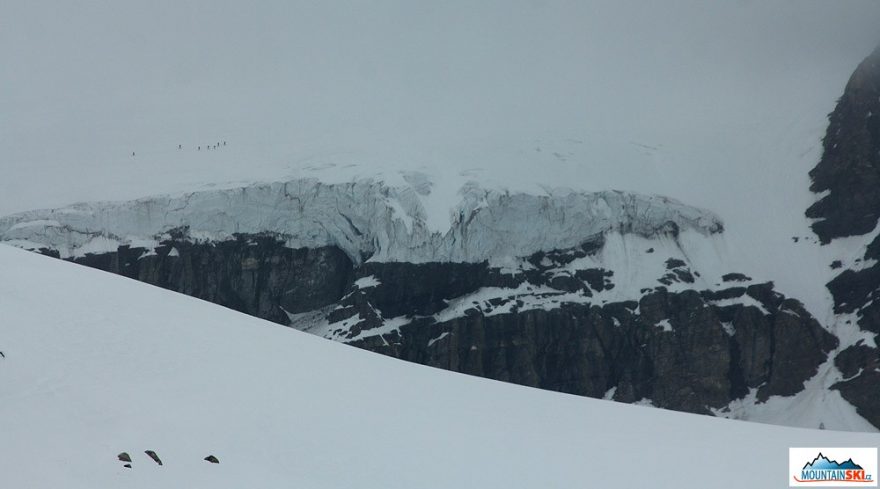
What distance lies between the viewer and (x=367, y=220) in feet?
355

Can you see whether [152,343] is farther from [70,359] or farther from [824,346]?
[824,346]

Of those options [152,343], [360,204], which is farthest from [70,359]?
[360,204]

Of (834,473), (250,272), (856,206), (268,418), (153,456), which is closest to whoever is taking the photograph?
(153,456)

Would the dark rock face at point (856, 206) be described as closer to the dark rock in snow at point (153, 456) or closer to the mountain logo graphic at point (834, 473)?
the mountain logo graphic at point (834, 473)

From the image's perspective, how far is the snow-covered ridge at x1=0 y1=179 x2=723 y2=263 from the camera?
106 meters

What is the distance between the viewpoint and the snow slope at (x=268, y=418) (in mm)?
17703

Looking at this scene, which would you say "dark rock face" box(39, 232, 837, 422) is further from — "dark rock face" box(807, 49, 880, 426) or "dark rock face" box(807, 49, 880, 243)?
"dark rock face" box(807, 49, 880, 243)

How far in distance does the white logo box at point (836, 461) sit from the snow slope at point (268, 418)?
282mm

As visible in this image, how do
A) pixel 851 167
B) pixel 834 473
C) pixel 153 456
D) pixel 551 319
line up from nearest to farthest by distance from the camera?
1. pixel 153 456
2. pixel 834 473
3. pixel 551 319
4. pixel 851 167

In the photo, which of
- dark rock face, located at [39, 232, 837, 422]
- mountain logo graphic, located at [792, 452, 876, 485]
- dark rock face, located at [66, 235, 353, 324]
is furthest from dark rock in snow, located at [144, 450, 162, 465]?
dark rock face, located at [66, 235, 353, 324]

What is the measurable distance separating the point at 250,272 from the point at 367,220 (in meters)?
19.4

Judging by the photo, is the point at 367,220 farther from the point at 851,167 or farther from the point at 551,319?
the point at 851,167

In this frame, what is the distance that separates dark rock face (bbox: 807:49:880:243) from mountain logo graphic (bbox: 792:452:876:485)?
344 feet

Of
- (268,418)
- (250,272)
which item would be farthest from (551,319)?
(268,418)
